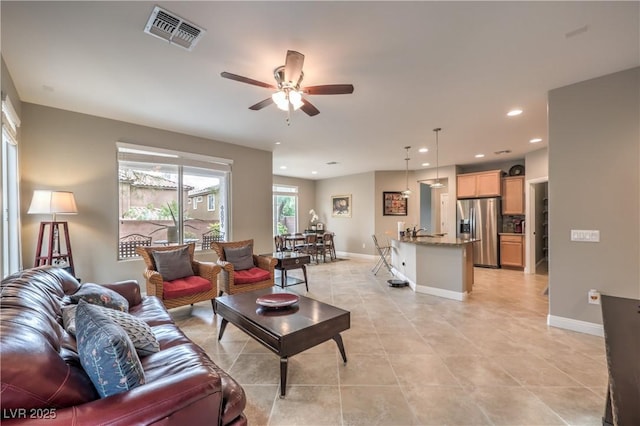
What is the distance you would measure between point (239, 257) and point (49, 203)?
2.27 meters

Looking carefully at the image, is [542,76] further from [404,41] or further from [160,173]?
[160,173]

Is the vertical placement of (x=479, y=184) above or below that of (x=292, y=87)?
below

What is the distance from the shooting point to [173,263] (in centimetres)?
355

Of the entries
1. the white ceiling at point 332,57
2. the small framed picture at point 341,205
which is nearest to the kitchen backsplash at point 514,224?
the white ceiling at point 332,57

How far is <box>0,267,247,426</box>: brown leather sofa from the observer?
88 centimetres

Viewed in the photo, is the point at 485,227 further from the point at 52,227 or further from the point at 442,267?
the point at 52,227

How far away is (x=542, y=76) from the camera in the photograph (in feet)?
9.03

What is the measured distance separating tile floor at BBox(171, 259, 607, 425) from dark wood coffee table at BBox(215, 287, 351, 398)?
24 centimetres

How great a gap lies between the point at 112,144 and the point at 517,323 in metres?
5.91


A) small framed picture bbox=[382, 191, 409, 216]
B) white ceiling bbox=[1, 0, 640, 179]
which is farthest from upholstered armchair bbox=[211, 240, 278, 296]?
small framed picture bbox=[382, 191, 409, 216]

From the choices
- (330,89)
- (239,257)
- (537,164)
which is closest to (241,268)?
(239,257)

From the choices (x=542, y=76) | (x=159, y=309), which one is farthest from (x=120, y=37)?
(x=542, y=76)

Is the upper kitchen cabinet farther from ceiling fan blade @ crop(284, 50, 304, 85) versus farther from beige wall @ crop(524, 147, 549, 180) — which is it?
ceiling fan blade @ crop(284, 50, 304, 85)

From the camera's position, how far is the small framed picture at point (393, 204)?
8195mm
